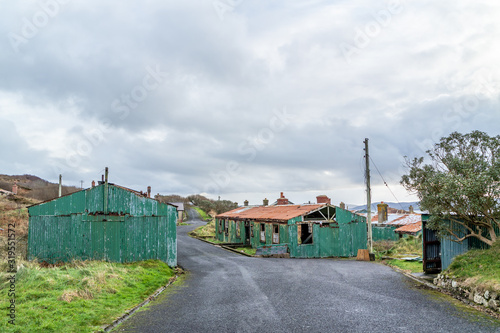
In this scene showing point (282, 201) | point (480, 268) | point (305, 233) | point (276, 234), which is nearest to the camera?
point (480, 268)

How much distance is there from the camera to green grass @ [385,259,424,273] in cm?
1937

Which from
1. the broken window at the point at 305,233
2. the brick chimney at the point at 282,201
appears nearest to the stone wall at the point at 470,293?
the broken window at the point at 305,233

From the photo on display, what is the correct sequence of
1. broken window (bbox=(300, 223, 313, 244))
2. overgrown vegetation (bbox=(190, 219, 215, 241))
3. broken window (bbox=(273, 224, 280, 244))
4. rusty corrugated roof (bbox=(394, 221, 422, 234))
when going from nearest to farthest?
broken window (bbox=(273, 224, 280, 244)) < broken window (bbox=(300, 223, 313, 244)) < rusty corrugated roof (bbox=(394, 221, 422, 234)) < overgrown vegetation (bbox=(190, 219, 215, 241))

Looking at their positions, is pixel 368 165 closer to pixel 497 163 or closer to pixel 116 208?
pixel 497 163

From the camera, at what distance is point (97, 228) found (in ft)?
59.9

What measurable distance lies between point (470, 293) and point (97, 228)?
664 inches

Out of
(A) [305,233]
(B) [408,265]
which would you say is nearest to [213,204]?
(A) [305,233]

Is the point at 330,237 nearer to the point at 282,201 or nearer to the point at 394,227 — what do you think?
the point at 282,201

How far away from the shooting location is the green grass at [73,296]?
29.8ft

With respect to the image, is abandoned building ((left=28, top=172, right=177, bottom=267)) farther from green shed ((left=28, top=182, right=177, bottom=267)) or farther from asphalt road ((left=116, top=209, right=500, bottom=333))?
asphalt road ((left=116, top=209, right=500, bottom=333))

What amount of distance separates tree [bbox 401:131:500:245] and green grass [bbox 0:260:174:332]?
12.4 m

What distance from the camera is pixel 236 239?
1460 inches

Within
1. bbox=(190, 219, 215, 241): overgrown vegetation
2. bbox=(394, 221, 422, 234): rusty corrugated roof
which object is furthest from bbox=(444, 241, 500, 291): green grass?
bbox=(190, 219, 215, 241): overgrown vegetation

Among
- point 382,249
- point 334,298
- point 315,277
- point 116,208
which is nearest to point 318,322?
point 334,298
